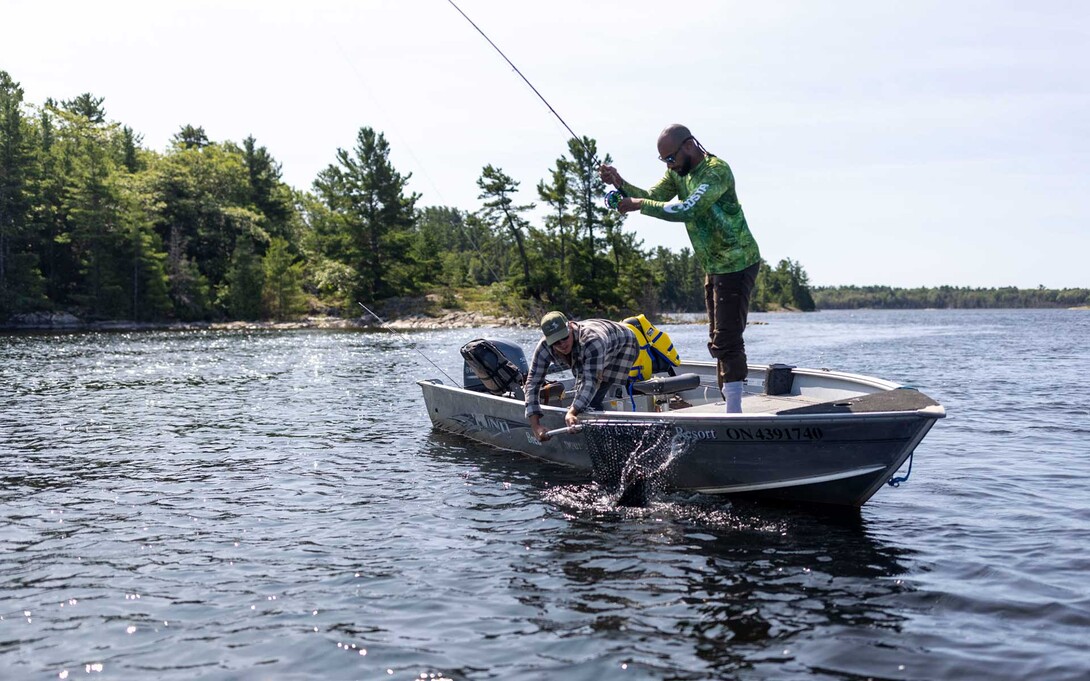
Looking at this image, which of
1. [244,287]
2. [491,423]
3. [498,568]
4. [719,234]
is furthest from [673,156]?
[244,287]

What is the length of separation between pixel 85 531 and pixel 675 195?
6824 millimetres

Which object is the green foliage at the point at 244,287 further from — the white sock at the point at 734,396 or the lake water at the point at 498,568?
the white sock at the point at 734,396

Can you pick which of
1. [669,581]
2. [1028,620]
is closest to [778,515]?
[669,581]

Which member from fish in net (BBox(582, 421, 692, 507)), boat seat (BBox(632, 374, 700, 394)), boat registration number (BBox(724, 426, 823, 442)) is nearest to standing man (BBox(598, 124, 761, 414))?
boat registration number (BBox(724, 426, 823, 442))

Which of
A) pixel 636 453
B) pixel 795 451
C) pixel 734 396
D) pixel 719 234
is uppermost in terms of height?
Result: pixel 719 234

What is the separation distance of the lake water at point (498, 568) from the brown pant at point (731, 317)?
145cm

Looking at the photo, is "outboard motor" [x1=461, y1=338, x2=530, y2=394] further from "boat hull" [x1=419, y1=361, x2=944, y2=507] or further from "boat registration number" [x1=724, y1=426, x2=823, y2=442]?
"boat registration number" [x1=724, y1=426, x2=823, y2=442]

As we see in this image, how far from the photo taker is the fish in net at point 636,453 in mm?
8734

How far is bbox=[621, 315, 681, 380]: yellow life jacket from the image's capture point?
433 inches

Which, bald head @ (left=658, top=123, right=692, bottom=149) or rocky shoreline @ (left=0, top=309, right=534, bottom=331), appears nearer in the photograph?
bald head @ (left=658, top=123, right=692, bottom=149)

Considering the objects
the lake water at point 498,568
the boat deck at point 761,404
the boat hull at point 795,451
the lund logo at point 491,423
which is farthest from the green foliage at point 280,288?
the boat hull at point 795,451

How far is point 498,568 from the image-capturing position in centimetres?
704

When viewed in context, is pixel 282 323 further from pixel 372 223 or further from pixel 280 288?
pixel 372 223

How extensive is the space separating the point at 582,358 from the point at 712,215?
2.10 m
